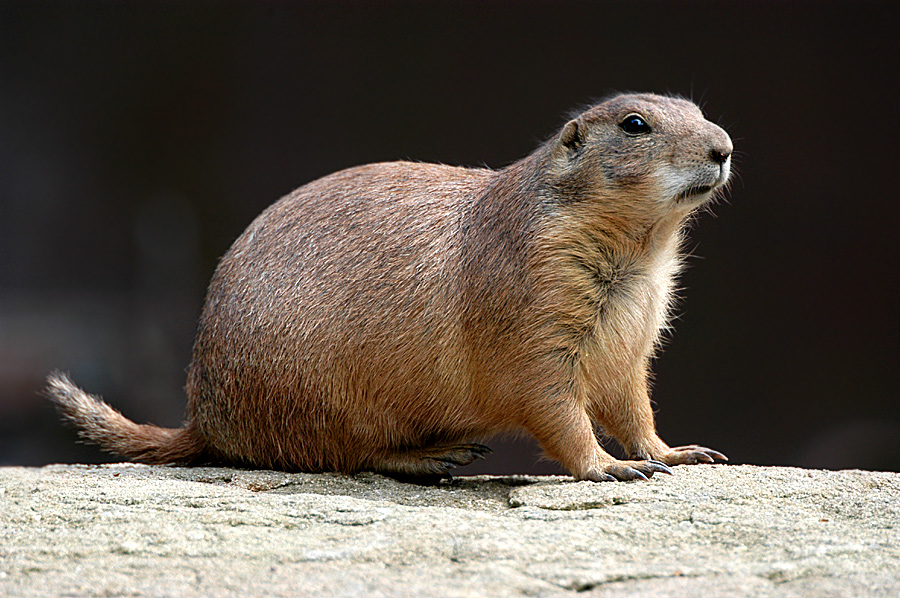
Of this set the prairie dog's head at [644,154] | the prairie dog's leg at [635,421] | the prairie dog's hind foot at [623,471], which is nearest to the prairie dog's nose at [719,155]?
the prairie dog's head at [644,154]

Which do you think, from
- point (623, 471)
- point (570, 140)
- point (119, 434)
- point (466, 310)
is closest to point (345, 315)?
point (466, 310)

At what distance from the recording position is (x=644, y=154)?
14.9 ft

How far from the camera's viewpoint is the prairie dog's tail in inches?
212

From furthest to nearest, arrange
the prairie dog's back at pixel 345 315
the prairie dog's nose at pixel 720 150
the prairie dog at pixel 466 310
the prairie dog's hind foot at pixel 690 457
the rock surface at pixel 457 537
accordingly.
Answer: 1. the prairie dog's hind foot at pixel 690 457
2. the prairie dog's back at pixel 345 315
3. the prairie dog at pixel 466 310
4. the prairie dog's nose at pixel 720 150
5. the rock surface at pixel 457 537

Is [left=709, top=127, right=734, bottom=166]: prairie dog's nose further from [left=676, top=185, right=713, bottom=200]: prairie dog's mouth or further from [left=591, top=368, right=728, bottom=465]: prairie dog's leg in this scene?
[left=591, top=368, right=728, bottom=465]: prairie dog's leg

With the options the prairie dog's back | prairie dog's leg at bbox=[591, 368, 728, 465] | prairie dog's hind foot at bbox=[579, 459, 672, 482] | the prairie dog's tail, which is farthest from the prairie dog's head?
the prairie dog's tail

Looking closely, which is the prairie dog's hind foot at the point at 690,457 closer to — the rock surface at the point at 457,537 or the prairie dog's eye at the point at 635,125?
the rock surface at the point at 457,537

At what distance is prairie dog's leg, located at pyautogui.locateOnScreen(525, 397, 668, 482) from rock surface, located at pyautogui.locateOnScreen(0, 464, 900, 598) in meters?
0.14

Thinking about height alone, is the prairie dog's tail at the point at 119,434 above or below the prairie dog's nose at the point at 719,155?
below

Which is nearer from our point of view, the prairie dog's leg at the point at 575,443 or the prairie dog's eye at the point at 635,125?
the prairie dog's leg at the point at 575,443

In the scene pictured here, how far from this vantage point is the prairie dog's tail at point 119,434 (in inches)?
212

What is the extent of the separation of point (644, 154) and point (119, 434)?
2982 millimetres

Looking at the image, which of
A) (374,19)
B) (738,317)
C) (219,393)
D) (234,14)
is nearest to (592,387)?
(219,393)

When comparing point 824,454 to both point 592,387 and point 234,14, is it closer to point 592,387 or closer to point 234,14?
point 592,387
